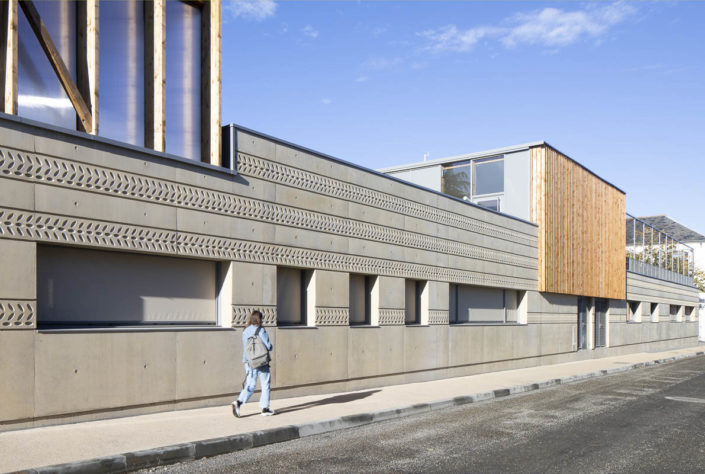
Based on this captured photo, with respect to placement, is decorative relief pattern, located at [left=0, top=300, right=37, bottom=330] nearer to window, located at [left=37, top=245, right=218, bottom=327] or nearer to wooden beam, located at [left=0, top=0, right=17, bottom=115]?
window, located at [left=37, top=245, right=218, bottom=327]

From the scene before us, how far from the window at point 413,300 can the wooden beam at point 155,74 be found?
8.71 meters

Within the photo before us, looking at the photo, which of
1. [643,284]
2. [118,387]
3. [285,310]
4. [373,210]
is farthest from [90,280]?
[643,284]

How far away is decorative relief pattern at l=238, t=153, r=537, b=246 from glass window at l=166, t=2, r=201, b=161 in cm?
103

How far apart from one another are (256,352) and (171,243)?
233 cm

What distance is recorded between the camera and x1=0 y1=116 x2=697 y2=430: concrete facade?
29.1 ft

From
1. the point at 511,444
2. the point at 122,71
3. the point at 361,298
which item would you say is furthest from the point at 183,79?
the point at 511,444

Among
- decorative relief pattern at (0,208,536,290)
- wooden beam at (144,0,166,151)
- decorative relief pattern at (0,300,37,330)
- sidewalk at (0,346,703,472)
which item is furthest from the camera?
wooden beam at (144,0,166,151)

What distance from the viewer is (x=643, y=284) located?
37.8 m

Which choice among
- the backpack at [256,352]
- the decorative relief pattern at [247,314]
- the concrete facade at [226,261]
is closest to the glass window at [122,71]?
the concrete facade at [226,261]

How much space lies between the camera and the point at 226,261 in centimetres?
1203

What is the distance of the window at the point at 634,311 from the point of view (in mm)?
36969

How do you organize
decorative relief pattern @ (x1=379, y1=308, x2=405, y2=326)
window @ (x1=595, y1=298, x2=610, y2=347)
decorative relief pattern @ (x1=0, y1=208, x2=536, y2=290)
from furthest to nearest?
1. window @ (x1=595, y1=298, x2=610, y2=347)
2. decorative relief pattern @ (x1=379, y1=308, x2=405, y2=326)
3. decorative relief pattern @ (x1=0, y1=208, x2=536, y2=290)

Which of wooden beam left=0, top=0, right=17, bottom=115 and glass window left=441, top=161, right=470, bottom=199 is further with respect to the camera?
glass window left=441, top=161, right=470, bottom=199

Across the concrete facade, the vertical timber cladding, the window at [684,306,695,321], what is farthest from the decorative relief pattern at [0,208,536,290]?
the window at [684,306,695,321]
